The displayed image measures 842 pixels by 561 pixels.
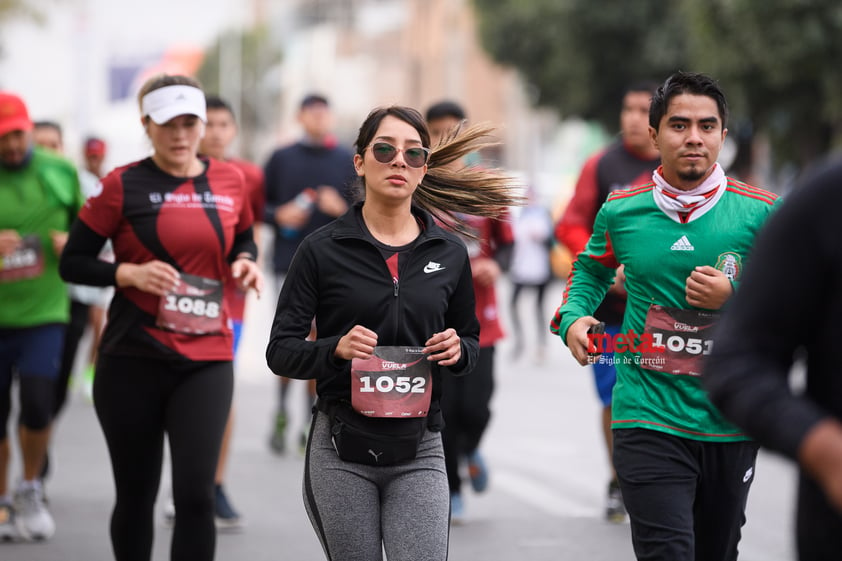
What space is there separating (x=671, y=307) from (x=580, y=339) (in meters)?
0.34

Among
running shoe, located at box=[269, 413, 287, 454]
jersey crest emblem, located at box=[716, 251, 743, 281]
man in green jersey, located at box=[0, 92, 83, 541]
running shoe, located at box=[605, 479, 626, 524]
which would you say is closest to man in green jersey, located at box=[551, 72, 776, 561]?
jersey crest emblem, located at box=[716, 251, 743, 281]

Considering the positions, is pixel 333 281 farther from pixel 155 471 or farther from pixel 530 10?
pixel 530 10

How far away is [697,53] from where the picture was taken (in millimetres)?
26297

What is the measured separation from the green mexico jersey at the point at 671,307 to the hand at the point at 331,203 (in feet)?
17.3

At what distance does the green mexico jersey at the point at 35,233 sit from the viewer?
7.34 m

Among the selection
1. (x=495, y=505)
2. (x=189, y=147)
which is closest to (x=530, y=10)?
(x=495, y=505)

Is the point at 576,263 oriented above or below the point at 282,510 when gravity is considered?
above

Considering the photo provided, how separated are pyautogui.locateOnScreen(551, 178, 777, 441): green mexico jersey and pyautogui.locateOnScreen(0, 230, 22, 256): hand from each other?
11.3ft

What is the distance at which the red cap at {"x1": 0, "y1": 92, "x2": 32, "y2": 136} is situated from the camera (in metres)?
7.15

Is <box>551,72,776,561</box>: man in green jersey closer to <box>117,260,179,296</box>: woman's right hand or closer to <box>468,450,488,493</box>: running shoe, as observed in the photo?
<box>117,260,179,296</box>: woman's right hand

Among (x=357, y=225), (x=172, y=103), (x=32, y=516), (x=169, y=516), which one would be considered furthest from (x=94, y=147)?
(x=357, y=225)

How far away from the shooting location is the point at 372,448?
173 inches

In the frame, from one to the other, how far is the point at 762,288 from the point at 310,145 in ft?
26.2

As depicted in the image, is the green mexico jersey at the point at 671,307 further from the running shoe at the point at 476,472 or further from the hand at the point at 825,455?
the running shoe at the point at 476,472
